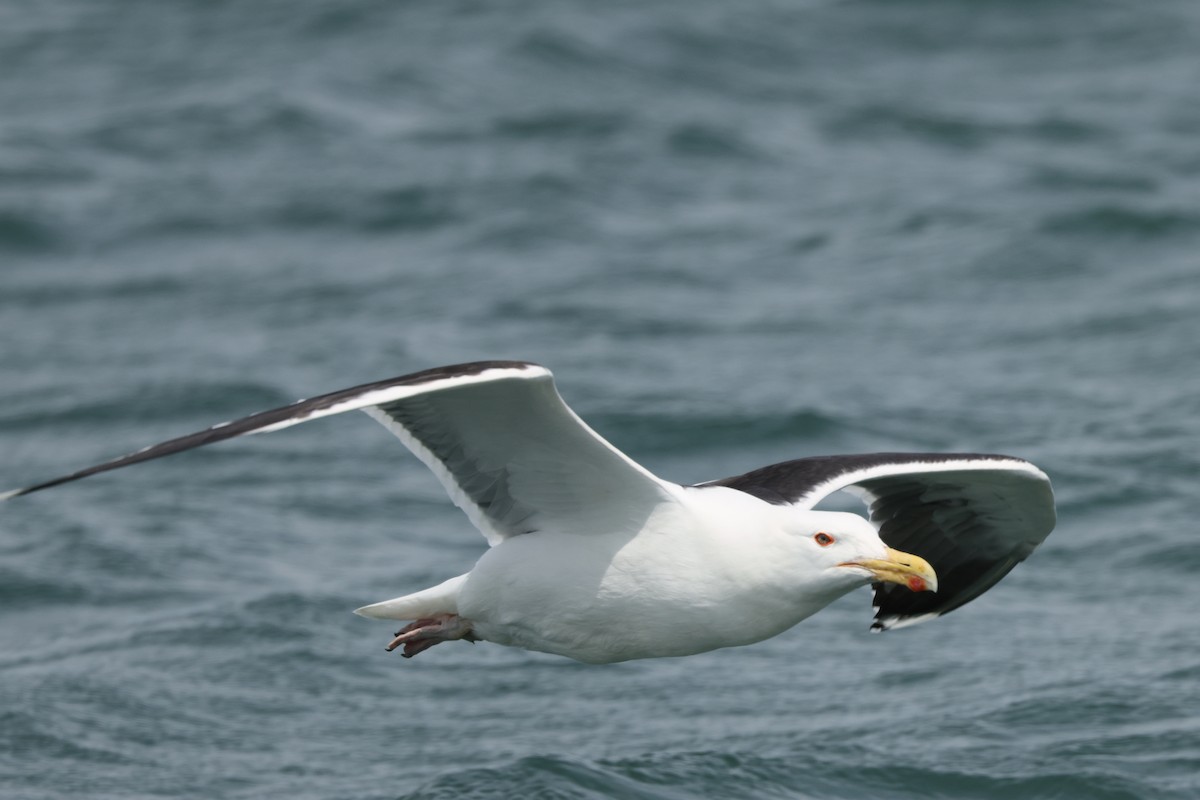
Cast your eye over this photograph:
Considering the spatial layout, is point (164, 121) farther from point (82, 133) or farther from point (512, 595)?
point (512, 595)

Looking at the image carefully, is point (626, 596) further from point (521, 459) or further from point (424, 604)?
point (424, 604)

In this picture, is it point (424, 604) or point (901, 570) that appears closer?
point (901, 570)

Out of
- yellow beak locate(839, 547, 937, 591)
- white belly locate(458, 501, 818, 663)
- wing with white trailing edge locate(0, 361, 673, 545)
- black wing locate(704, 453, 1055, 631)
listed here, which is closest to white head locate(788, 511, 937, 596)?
yellow beak locate(839, 547, 937, 591)

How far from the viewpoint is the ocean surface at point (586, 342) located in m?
11.6

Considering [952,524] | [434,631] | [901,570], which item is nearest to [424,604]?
[434,631]

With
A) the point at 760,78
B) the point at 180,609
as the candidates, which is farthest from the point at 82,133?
the point at 180,609

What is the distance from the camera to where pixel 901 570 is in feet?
26.3

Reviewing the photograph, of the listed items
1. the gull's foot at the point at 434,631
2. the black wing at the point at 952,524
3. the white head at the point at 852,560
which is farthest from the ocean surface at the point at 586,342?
the white head at the point at 852,560

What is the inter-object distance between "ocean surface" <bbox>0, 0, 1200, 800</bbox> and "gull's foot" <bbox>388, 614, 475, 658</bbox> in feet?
6.73

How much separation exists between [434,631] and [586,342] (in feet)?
27.5

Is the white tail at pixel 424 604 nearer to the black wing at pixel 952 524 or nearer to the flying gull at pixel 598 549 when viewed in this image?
the flying gull at pixel 598 549

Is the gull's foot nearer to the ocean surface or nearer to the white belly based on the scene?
the white belly

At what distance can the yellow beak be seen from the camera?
8008 millimetres

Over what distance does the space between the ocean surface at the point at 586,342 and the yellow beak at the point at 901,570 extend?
119 inches
